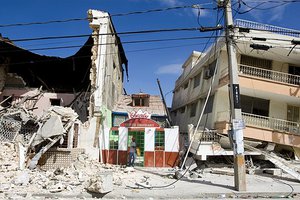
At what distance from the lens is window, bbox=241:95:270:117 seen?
69.9ft

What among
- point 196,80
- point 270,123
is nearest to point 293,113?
point 270,123

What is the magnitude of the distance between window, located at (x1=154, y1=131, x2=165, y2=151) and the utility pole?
741cm

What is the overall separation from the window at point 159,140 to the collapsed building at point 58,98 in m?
3.32

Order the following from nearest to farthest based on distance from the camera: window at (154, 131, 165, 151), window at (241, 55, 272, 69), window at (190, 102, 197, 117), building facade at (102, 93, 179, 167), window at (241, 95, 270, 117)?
building facade at (102, 93, 179, 167) < window at (154, 131, 165, 151) < window at (241, 95, 270, 117) < window at (241, 55, 272, 69) < window at (190, 102, 197, 117)

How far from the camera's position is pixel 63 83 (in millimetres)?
25312

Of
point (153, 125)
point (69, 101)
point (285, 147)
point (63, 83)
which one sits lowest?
point (285, 147)

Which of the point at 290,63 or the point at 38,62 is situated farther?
the point at 38,62

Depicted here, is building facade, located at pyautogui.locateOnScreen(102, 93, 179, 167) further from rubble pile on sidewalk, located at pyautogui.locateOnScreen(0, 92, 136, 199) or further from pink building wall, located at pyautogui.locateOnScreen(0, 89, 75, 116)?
pink building wall, located at pyautogui.locateOnScreen(0, 89, 75, 116)

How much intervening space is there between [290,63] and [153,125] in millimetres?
10839

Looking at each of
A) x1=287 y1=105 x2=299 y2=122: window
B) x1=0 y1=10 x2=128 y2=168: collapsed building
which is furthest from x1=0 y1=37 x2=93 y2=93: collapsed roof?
x1=287 y1=105 x2=299 y2=122: window

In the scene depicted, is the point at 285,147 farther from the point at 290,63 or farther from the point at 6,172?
the point at 6,172

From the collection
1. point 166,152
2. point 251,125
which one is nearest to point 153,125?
point 166,152

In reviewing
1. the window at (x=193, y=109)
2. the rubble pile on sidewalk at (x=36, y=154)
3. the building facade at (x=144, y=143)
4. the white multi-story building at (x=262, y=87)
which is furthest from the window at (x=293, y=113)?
the rubble pile on sidewalk at (x=36, y=154)

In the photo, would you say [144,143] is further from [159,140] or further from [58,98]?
[58,98]
